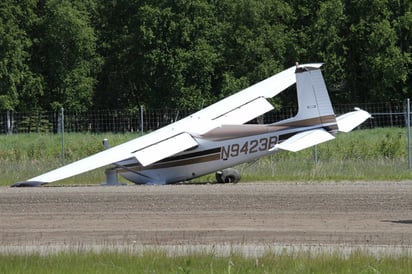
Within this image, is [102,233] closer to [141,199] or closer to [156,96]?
[141,199]

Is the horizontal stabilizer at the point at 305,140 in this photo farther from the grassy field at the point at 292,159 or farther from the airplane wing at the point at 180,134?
the airplane wing at the point at 180,134

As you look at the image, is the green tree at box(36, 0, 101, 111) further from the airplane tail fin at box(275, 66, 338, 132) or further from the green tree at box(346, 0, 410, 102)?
the airplane tail fin at box(275, 66, 338, 132)

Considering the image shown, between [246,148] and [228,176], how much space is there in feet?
3.18

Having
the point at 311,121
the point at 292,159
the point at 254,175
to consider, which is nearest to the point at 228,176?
the point at 254,175

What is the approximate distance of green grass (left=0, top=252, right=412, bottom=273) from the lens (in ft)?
39.8

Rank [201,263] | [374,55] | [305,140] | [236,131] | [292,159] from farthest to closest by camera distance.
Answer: [374,55] → [292,159] → [236,131] → [305,140] → [201,263]

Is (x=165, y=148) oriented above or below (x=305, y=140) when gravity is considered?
below

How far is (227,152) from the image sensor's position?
26125mm

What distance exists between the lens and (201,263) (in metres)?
12.8

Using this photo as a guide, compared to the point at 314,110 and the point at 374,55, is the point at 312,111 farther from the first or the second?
the point at 374,55

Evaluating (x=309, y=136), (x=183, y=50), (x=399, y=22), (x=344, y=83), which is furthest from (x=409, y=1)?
(x=309, y=136)

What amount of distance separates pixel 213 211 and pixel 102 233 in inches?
137

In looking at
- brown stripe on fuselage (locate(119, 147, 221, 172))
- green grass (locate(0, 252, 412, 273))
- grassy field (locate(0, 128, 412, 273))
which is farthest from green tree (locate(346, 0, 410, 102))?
green grass (locate(0, 252, 412, 273))

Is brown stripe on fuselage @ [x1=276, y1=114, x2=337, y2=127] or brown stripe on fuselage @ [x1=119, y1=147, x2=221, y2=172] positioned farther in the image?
brown stripe on fuselage @ [x1=119, y1=147, x2=221, y2=172]
